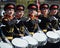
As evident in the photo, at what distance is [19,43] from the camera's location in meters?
6.94

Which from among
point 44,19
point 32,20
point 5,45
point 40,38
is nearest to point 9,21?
point 5,45

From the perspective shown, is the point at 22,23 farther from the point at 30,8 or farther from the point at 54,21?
the point at 54,21

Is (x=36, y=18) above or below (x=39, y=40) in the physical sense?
above

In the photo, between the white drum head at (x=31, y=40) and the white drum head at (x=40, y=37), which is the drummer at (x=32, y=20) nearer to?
the white drum head at (x=40, y=37)

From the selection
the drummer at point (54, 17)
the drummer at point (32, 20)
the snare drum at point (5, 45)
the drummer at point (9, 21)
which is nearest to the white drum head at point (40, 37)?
the drummer at point (32, 20)

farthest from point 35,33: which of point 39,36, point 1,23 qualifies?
point 1,23

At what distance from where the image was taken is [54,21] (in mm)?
8117

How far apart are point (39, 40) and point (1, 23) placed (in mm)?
1171

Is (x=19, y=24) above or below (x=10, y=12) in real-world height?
below

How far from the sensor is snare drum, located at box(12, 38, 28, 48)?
682cm

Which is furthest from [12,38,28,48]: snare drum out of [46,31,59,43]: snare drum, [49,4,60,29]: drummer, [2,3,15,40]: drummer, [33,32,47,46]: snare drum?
[49,4,60,29]: drummer

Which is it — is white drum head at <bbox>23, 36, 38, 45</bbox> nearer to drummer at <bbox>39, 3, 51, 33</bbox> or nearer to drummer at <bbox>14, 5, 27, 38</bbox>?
drummer at <bbox>14, 5, 27, 38</bbox>

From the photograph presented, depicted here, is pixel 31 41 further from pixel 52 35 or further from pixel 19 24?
pixel 52 35

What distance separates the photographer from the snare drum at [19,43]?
22.4 feet
